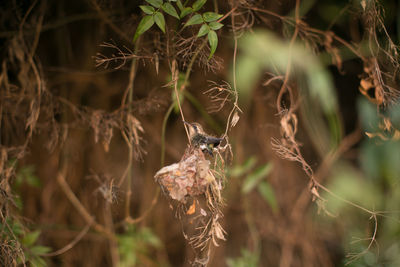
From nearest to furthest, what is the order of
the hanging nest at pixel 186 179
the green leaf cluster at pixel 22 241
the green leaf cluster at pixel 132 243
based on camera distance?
the hanging nest at pixel 186 179, the green leaf cluster at pixel 22 241, the green leaf cluster at pixel 132 243

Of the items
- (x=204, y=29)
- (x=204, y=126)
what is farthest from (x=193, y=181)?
(x=204, y=126)

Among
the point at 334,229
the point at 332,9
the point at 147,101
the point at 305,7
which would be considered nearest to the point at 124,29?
the point at 147,101

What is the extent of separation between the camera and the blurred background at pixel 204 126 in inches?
35.8

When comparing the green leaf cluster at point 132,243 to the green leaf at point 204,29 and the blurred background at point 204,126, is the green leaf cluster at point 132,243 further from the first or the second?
the green leaf at point 204,29

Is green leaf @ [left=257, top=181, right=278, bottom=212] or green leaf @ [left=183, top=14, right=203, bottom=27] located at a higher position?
green leaf @ [left=183, top=14, right=203, bottom=27]

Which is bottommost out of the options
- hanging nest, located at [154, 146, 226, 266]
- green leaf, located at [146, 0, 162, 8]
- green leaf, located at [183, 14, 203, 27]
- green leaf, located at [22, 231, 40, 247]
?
green leaf, located at [22, 231, 40, 247]

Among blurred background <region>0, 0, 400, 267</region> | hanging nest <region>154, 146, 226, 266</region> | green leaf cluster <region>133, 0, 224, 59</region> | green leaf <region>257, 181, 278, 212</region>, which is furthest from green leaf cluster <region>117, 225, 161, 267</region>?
green leaf cluster <region>133, 0, 224, 59</region>

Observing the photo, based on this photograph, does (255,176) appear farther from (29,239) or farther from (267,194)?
(29,239)

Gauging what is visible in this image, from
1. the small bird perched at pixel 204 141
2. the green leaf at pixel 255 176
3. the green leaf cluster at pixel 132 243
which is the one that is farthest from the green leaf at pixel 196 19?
the green leaf cluster at pixel 132 243

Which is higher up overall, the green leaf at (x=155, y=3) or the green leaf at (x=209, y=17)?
the green leaf at (x=155, y=3)

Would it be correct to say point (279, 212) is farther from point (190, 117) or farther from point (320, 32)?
point (320, 32)

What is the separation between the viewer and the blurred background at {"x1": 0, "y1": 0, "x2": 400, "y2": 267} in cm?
91

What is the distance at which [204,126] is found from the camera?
1073 mm

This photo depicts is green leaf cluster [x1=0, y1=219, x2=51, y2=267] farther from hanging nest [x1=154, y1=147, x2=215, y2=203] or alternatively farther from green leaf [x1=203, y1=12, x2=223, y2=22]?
green leaf [x1=203, y1=12, x2=223, y2=22]
